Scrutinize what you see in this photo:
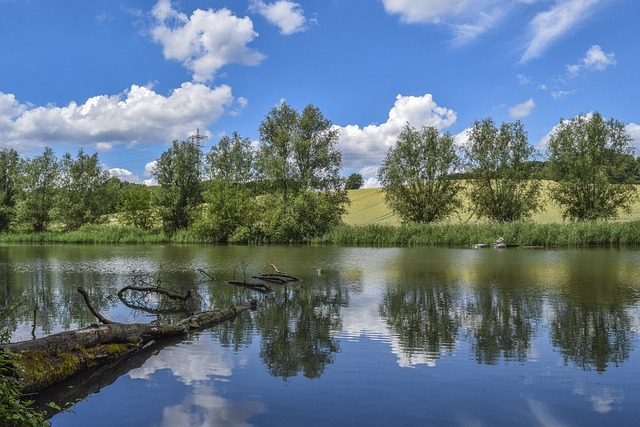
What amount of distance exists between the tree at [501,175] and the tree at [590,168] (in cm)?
282

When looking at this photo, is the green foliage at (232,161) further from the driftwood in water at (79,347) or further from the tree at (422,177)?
the driftwood in water at (79,347)


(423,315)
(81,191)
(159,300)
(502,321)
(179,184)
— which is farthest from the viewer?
(81,191)

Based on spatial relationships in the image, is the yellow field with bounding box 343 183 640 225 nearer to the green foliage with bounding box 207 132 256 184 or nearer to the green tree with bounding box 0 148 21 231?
the green foliage with bounding box 207 132 256 184

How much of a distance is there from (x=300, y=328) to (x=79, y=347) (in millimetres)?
5151

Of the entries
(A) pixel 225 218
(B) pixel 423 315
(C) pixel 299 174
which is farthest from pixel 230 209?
(B) pixel 423 315

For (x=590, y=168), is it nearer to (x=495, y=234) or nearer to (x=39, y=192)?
(x=495, y=234)

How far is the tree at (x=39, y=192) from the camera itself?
221 ft

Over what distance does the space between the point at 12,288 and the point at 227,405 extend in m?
16.1

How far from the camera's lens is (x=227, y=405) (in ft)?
24.9

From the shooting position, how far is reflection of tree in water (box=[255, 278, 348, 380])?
963cm

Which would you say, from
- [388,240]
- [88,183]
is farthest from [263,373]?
[88,183]

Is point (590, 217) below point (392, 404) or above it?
above

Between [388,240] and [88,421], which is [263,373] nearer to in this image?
[88,421]

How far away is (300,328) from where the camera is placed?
12602 millimetres
